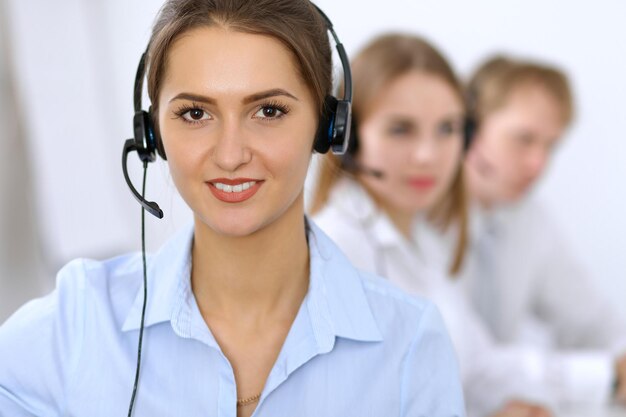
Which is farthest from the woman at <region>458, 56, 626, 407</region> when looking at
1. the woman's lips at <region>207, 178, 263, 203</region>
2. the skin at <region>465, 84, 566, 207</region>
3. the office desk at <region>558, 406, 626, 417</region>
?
the woman's lips at <region>207, 178, 263, 203</region>

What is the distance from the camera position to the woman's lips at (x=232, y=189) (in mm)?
1013

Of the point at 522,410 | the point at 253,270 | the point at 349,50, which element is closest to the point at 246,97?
the point at 253,270

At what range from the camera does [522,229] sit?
2406mm

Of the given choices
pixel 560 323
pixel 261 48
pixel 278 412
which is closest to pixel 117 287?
pixel 278 412

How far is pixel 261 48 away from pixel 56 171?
231 centimetres

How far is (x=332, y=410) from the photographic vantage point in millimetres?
1076

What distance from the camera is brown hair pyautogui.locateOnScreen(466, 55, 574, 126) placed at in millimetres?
2383

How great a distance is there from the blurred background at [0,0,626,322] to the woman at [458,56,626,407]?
1.98 feet

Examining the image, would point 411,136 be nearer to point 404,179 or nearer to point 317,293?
point 404,179

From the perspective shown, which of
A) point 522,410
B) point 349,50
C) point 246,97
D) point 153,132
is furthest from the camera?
point 349,50

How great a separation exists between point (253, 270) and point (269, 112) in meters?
0.23

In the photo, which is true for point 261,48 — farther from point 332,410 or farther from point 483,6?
point 483,6

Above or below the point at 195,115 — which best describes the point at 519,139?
below

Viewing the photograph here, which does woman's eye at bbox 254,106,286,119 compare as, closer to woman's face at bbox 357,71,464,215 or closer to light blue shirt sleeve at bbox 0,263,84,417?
light blue shirt sleeve at bbox 0,263,84,417
